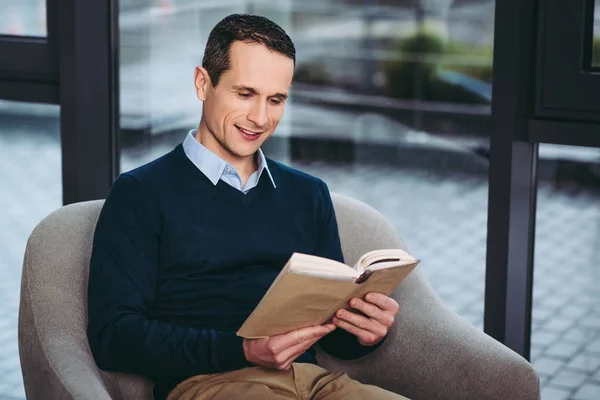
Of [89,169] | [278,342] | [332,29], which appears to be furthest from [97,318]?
[332,29]

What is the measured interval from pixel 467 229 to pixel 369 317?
96 cm

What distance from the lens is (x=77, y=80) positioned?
9.53 ft

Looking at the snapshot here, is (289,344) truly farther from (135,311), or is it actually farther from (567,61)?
(567,61)

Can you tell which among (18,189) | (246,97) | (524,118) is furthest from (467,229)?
(18,189)

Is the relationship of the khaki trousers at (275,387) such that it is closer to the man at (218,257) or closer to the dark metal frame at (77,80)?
the man at (218,257)

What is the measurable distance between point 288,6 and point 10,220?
1.26 metres

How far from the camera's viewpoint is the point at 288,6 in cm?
294

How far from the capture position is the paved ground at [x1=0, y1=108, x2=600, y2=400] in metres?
2.80

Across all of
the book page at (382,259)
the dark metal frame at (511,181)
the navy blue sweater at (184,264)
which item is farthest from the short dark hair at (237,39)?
the dark metal frame at (511,181)

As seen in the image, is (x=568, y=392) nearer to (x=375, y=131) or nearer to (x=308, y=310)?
(x=375, y=131)

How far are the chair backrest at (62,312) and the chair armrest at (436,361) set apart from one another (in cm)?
14

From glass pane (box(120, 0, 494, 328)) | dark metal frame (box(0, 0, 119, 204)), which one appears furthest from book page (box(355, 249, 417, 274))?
dark metal frame (box(0, 0, 119, 204))

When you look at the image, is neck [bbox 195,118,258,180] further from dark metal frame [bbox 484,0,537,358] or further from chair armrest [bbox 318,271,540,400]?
dark metal frame [bbox 484,0,537,358]

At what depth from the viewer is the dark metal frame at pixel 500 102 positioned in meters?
2.56
